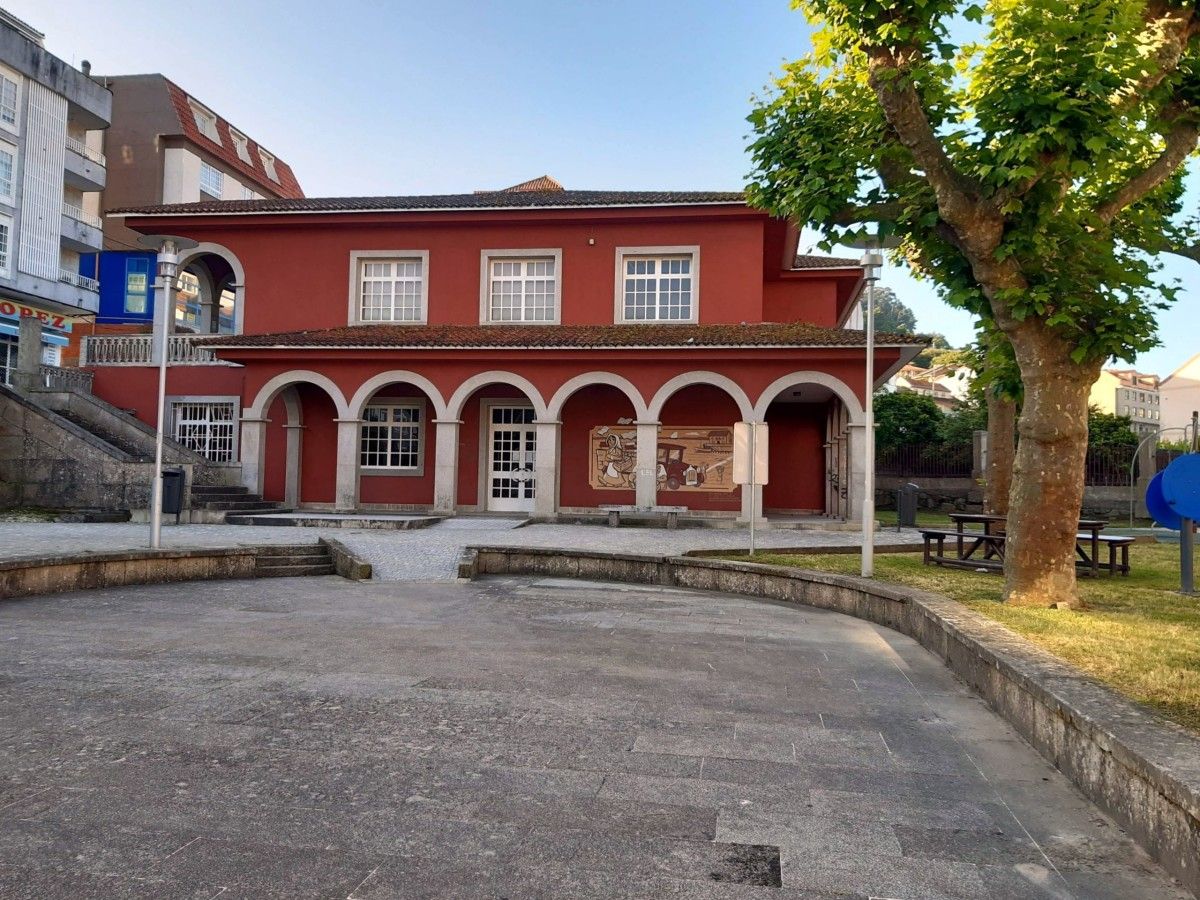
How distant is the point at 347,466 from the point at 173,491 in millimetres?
4126

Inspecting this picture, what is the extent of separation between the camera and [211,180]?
42594mm

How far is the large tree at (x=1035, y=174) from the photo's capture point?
25.1 feet

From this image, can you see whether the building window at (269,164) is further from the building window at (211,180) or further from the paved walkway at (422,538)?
the paved walkway at (422,538)

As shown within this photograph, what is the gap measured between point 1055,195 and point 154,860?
875 cm

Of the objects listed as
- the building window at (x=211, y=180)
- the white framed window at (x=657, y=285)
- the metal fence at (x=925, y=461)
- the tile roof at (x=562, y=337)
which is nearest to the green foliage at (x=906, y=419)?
the metal fence at (x=925, y=461)

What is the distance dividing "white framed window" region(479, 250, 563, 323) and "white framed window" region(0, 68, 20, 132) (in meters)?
24.4

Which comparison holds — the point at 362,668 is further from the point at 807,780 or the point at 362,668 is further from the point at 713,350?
the point at 713,350

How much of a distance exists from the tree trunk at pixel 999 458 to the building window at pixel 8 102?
37.4 meters

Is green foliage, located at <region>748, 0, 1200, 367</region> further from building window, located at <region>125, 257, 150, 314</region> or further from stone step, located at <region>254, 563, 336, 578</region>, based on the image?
building window, located at <region>125, 257, 150, 314</region>

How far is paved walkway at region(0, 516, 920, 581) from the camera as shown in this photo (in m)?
12.7

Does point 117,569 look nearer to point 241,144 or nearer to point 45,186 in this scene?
point 45,186

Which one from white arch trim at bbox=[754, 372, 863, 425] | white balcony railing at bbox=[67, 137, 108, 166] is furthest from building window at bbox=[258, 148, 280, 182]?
white arch trim at bbox=[754, 372, 863, 425]

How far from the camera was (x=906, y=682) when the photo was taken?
6.49m

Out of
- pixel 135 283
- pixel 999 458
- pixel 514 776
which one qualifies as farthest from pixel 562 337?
pixel 135 283
